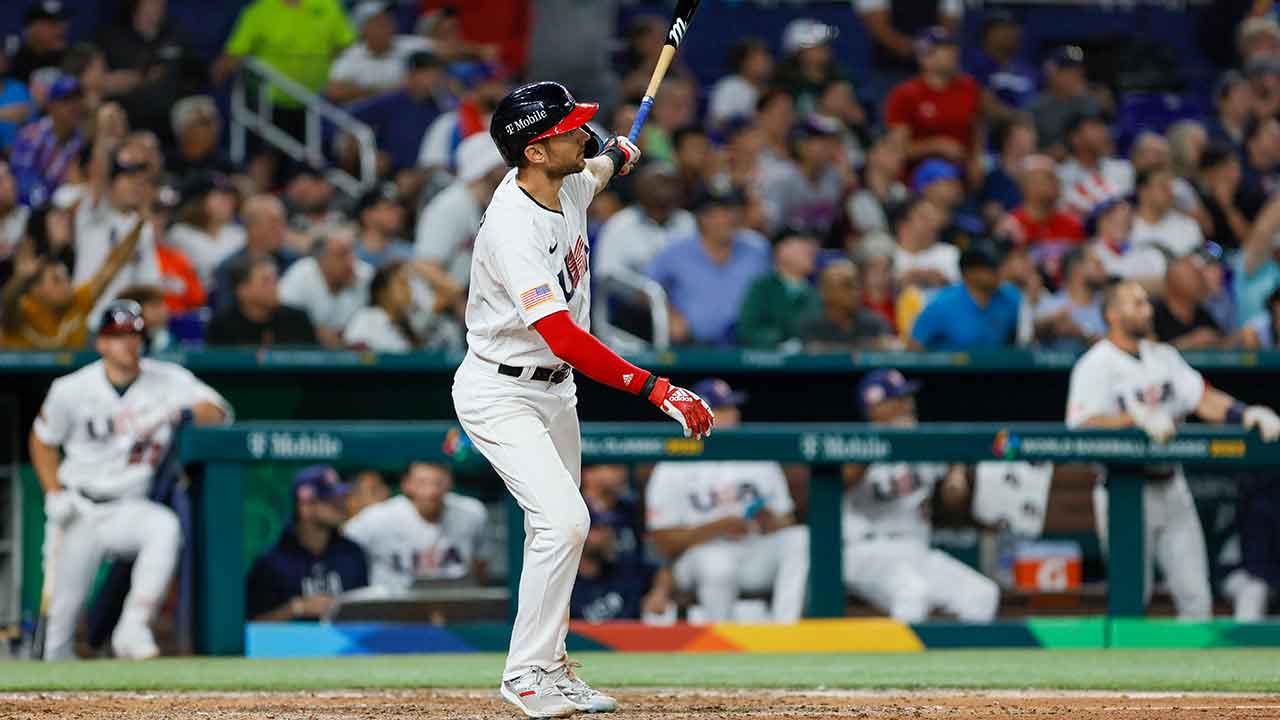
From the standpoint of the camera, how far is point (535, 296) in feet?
17.6

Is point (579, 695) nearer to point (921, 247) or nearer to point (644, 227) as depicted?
point (644, 227)

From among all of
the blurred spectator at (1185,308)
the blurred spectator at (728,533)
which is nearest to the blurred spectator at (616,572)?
the blurred spectator at (728,533)

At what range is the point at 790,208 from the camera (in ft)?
38.7

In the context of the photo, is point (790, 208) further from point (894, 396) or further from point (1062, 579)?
point (1062, 579)

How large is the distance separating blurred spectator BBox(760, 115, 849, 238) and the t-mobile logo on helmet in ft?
20.7

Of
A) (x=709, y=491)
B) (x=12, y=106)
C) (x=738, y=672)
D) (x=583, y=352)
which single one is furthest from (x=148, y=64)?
(x=583, y=352)

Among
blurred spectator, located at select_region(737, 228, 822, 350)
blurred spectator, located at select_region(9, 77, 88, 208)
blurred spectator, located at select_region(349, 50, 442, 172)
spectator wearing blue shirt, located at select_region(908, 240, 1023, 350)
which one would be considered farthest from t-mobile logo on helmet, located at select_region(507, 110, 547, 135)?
blurred spectator, located at select_region(349, 50, 442, 172)

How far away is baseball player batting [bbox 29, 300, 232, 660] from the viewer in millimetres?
8008

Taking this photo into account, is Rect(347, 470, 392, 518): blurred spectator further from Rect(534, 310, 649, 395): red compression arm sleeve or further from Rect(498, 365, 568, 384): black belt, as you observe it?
Rect(534, 310, 649, 395): red compression arm sleeve

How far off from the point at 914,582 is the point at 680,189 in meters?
4.15

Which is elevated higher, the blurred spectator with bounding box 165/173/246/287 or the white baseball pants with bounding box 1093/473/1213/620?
the blurred spectator with bounding box 165/173/246/287

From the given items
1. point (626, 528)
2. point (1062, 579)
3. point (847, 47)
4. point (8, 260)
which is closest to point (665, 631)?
point (626, 528)

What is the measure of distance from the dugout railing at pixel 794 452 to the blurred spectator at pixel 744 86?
524cm

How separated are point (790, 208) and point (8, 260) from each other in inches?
176
